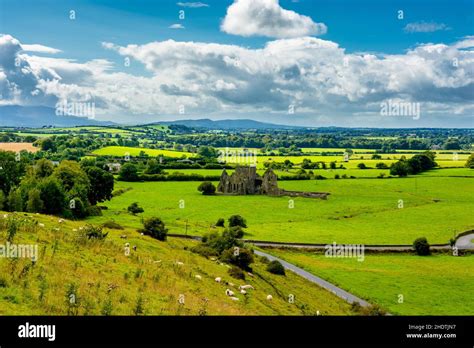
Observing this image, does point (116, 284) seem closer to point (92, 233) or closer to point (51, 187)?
point (92, 233)

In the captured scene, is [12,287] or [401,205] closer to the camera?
[12,287]

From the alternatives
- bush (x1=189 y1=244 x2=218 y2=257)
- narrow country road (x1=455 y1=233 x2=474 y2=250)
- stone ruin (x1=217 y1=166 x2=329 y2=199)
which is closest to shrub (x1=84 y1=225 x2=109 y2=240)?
bush (x1=189 y1=244 x2=218 y2=257)

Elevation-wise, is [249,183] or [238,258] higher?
[249,183]

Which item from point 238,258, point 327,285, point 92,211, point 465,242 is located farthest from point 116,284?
point 465,242

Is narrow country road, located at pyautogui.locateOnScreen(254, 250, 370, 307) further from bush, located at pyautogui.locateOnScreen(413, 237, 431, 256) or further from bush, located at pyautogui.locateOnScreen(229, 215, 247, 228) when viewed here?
bush, located at pyautogui.locateOnScreen(229, 215, 247, 228)
